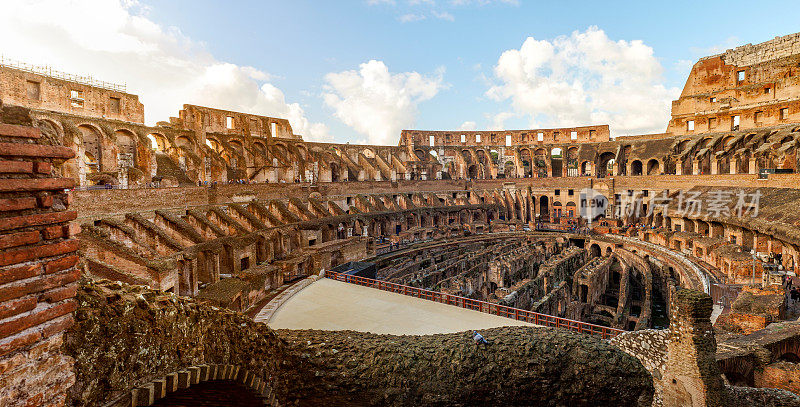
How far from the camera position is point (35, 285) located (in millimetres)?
2973

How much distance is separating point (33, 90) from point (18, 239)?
81.6 feet

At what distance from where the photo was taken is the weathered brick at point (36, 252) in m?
2.83

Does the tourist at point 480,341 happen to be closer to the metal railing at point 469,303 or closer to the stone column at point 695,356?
the stone column at point 695,356

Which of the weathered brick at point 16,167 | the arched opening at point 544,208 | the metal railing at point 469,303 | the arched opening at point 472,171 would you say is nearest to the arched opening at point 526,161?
the arched opening at point 544,208

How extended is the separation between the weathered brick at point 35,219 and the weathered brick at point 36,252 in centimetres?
19

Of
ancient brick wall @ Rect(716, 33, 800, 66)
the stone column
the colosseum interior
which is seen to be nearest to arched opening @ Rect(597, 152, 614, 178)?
the colosseum interior

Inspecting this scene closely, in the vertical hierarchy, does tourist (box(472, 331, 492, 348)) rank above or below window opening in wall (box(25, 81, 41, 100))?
below

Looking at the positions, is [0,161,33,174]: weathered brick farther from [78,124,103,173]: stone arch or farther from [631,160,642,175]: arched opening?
[631,160,642,175]: arched opening

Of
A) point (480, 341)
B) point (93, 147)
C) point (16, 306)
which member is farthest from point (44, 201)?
point (93, 147)

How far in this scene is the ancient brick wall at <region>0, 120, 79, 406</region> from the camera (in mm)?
2818

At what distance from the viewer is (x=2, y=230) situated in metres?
2.86

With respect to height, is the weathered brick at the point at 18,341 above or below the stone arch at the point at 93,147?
below

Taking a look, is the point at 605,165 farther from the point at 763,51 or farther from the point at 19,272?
the point at 19,272

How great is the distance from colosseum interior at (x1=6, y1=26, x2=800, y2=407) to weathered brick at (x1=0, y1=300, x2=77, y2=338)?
0.02 m
